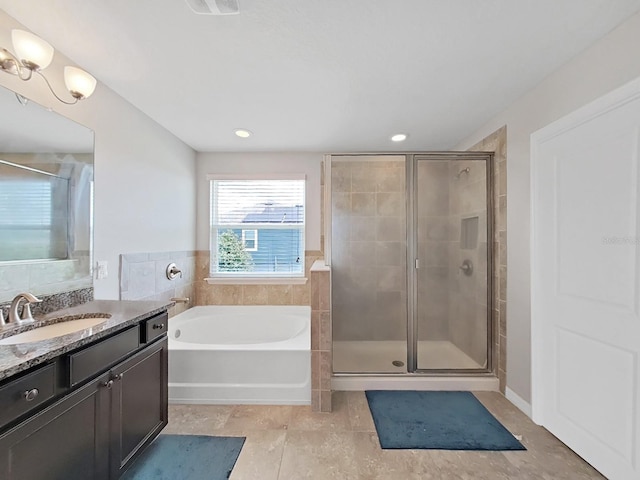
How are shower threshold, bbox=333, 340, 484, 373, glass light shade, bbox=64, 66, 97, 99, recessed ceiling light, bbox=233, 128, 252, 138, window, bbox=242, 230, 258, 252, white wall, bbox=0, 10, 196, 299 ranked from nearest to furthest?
glass light shade, bbox=64, 66, 97, 99 → white wall, bbox=0, 10, 196, 299 → shower threshold, bbox=333, 340, 484, 373 → recessed ceiling light, bbox=233, 128, 252, 138 → window, bbox=242, 230, 258, 252

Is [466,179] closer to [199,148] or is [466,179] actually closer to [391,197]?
[391,197]

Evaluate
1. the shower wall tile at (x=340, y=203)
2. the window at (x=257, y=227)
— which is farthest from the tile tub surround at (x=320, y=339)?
the window at (x=257, y=227)

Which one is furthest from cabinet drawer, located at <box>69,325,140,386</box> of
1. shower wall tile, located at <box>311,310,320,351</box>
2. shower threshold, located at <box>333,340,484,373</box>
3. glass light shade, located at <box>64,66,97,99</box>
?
shower threshold, located at <box>333,340,484,373</box>

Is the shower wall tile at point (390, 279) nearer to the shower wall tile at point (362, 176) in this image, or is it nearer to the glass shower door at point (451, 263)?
the glass shower door at point (451, 263)

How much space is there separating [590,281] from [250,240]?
10.2 ft

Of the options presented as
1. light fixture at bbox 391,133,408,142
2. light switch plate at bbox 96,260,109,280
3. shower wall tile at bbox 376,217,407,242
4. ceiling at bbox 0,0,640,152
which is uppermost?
light fixture at bbox 391,133,408,142

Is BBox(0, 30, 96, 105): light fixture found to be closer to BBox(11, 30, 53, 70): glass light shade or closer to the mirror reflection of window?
BBox(11, 30, 53, 70): glass light shade

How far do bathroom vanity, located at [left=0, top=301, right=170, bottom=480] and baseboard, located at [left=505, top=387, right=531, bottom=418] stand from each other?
249cm

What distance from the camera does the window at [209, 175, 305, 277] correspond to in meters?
3.61

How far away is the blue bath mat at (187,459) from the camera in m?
1.62

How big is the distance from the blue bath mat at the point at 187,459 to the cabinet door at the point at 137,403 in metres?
0.16

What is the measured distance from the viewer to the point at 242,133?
2928 mm

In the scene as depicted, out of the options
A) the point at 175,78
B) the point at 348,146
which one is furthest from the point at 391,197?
the point at 175,78

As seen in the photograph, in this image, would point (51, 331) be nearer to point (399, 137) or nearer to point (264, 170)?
point (264, 170)
